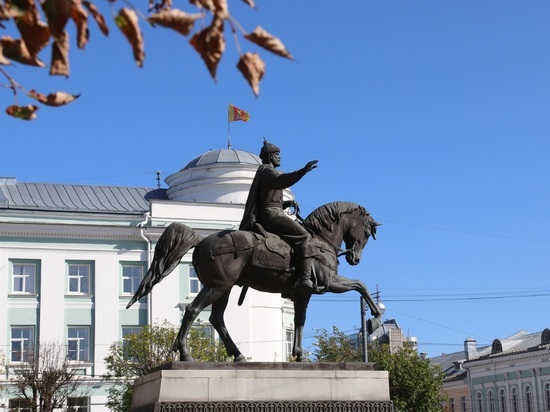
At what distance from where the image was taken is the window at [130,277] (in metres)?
46.0

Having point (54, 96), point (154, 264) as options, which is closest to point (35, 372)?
point (154, 264)

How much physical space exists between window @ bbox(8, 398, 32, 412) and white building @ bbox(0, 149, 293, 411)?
1379 mm

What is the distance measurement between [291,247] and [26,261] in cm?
3184

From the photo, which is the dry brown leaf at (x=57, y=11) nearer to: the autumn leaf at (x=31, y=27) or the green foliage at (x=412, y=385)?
the autumn leaf at (x=31, y=27)

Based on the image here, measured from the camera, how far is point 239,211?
47.7 m

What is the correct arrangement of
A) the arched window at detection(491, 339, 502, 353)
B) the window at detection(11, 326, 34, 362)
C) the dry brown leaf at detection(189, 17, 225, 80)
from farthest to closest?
the arched window at detection(491, 339, 502, 353) → the window at detection(11, 326, 34, 362) → the dry brown leaf at detection(189, 17, 225, 80)

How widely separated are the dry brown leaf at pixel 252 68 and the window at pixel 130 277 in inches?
1662

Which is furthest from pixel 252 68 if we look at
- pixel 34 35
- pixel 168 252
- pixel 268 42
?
pixel 168 252

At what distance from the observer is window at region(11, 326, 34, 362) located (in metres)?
42.9

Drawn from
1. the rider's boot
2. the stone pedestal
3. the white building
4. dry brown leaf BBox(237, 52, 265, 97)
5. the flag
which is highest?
the flag

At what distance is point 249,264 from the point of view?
14734mm

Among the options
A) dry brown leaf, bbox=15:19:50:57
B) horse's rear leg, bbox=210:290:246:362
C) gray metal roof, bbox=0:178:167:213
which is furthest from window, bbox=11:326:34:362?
dry brown leaf, bbox=15:19:50:57

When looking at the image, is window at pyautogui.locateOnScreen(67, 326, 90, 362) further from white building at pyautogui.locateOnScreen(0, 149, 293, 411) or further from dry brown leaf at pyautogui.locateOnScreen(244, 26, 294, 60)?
dry brown leaf at pyautogui.locateOnScreen(244, 26, 294, 60)

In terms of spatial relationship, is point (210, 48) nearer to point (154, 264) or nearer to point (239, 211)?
point (154, 264)
